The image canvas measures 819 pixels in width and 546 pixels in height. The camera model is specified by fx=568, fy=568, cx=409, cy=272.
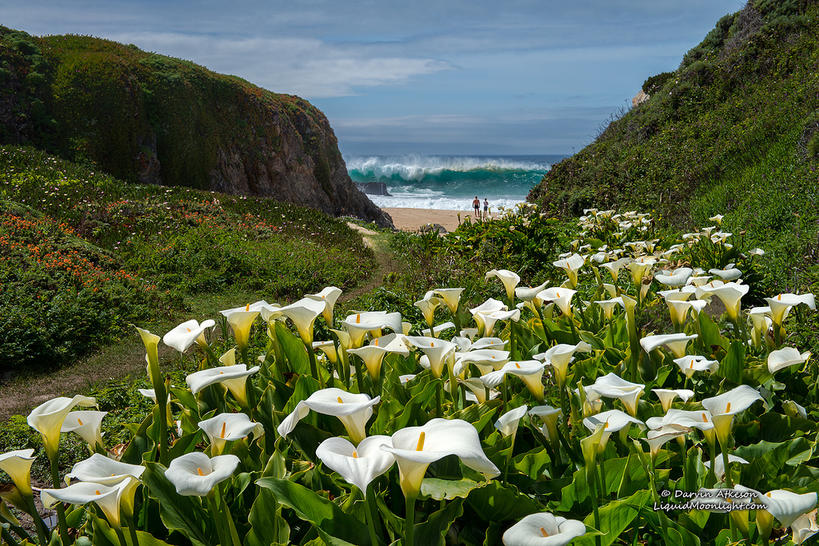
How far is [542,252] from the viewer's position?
8.03 meters

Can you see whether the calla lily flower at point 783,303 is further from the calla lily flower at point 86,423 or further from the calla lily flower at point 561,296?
the calla lily flower at point 86,423

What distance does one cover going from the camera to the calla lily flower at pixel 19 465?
55.9 inches

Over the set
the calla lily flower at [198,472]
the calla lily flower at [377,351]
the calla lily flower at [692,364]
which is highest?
the calla lily flower at [377,351]

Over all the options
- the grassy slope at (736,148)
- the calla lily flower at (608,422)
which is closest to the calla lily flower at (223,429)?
the calla lily flower at (608,422)

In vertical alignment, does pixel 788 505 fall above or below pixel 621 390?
below

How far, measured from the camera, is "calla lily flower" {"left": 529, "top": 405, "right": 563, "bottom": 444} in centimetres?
162

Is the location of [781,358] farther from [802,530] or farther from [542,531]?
[542,531]

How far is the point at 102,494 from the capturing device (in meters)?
1.21

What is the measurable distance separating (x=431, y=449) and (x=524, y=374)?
53cm

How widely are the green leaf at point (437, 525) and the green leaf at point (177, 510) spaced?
0.55 meters

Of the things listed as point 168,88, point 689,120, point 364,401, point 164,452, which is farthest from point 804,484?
point 168,88

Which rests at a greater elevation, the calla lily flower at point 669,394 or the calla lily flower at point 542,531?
the calla lily flower at point 669,394

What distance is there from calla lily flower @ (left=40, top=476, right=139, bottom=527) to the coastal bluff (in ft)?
71.4

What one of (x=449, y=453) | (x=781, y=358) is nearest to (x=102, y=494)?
(x=449, y=453)
